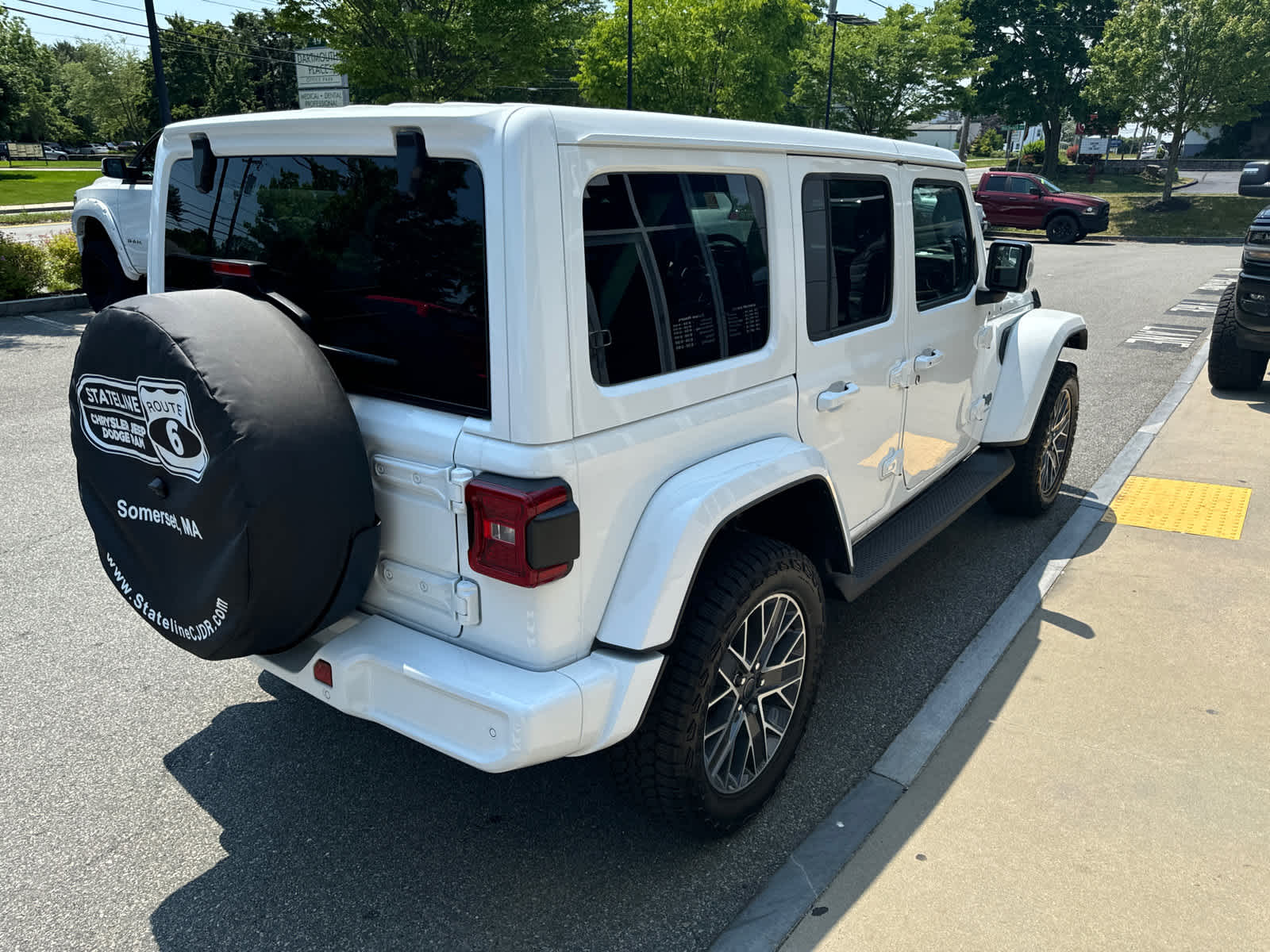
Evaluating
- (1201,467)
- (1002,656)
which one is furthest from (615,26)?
(1002,656)

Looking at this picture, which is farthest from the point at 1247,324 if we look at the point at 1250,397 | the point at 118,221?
the point at 118,221

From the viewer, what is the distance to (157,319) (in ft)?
7.35

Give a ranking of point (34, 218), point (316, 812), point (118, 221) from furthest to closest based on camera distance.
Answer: point (34, 218)
point (118, 221)
point (316, 812)

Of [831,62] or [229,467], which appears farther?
[831,62]

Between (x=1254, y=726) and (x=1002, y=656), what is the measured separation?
0.88 m

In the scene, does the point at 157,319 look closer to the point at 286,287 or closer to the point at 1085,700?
the point at 286,287

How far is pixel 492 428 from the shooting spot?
2234 millimetres

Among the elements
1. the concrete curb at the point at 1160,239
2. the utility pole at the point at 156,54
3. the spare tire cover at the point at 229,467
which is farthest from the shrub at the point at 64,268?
the concrete curb at the point at 1160,239

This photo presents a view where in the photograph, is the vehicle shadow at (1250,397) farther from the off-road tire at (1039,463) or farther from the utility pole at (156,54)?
the utility pole at (156,54)

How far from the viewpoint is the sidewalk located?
8.30ft

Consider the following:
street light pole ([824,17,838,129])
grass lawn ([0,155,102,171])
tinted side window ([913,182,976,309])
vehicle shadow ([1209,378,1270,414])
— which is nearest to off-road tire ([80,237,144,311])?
tinted side window ([913,182,976,309])

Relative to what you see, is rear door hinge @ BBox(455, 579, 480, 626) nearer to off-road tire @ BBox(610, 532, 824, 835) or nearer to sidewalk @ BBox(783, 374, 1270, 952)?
off-road tire @ BBox(610, 532, 824, 835)

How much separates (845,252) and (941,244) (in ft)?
3.39

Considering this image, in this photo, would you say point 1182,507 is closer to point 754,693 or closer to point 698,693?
point 754,693
